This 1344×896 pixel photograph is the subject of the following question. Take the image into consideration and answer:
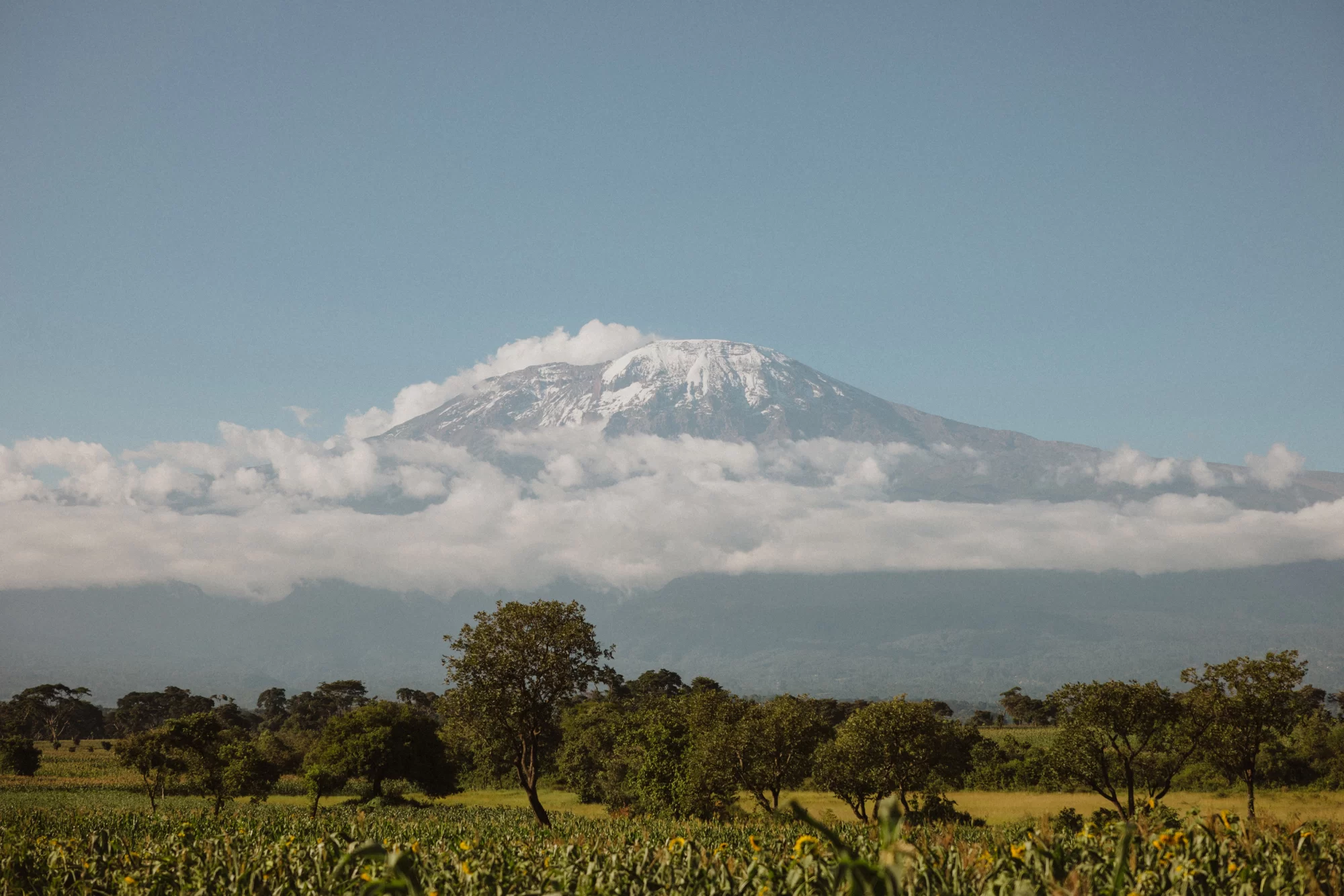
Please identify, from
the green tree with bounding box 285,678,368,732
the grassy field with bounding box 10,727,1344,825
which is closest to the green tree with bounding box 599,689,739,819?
the grassy field with bounding box 10,727,1344,825

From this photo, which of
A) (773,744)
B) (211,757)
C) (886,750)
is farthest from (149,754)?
(886,750)

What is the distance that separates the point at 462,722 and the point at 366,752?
33728 mm

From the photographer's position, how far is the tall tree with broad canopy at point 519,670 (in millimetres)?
36312

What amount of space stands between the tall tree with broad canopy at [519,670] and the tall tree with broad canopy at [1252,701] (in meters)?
28.2

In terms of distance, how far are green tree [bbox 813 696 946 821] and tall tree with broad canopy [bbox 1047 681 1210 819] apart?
5.86 m

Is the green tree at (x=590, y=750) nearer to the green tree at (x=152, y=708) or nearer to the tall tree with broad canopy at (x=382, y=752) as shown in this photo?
the tall tree with broad canopy at (x=382, y=752)

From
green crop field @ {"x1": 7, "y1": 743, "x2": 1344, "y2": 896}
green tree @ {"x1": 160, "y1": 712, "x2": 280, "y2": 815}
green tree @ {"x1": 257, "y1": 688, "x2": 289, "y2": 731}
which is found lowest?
green tree @ {"x1": 257, "y1": 688, "x2": 289, "y2": 731}

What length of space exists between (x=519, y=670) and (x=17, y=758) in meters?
68.5

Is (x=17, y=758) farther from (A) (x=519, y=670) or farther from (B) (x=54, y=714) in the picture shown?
(B) (x=54, y=714)

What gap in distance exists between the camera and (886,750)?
41.5 meters

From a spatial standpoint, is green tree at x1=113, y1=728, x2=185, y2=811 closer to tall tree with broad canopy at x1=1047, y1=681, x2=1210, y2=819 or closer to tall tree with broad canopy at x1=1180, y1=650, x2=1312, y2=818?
tall tree with broad canopy at x1=1047, y1=681, x2=1210, y2=819

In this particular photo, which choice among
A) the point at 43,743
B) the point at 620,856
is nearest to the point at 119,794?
the point at 620,856

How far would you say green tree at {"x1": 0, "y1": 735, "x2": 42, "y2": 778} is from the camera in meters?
75.7

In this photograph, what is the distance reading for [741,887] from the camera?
24.8 ft
